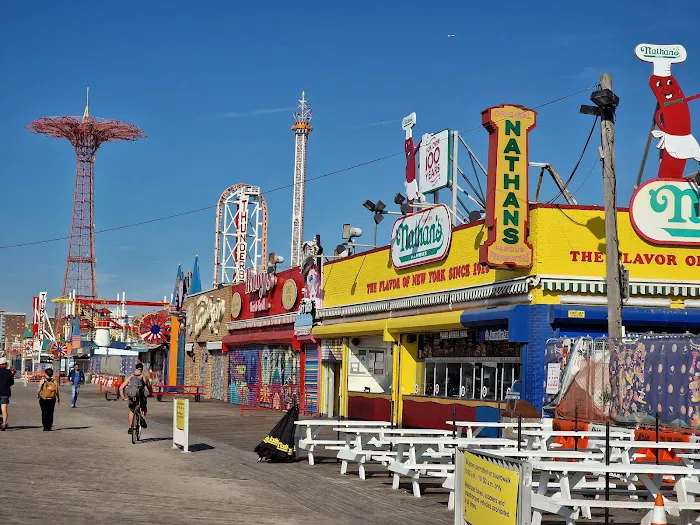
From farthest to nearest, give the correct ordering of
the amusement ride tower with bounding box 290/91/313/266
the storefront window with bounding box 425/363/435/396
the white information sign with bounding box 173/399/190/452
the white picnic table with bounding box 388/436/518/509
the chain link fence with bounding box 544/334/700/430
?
the amusement ride tower with bounding box 290/91/313/266
the storefront window with bounding box 425/363/435/396
the white information sign with bounding box 173/399/190/452
the chain link fence with bounding box 544/334/700/430
the white picnic table with bounding box 388/436/518/509

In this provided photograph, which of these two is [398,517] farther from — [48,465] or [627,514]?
[48,465]

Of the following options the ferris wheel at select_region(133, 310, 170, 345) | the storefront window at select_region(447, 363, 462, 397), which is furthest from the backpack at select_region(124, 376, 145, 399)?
the ferris wheel at select_region(133, 310, 170, 345)

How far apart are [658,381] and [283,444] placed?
21.9ft

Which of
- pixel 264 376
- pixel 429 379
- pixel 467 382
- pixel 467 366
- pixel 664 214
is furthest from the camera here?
pixel 264 376

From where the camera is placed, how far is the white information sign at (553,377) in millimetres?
21453

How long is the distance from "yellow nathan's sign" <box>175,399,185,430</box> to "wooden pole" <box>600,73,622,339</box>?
27.2ft

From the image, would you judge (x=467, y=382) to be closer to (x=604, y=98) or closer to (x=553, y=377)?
(x=553, y=377)

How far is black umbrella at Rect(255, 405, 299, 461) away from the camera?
18.3m

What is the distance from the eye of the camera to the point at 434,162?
1131 inches

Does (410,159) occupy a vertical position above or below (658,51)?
below

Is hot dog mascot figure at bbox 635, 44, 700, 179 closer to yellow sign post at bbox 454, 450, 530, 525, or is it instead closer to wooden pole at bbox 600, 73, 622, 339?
wooden pole at bbox 600, 73, 622, 339

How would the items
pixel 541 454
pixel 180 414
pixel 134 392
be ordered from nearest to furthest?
pixel 541 454 → pixel 180 414 → pixel 134 392

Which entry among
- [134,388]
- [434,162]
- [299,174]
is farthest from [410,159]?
[299,174]

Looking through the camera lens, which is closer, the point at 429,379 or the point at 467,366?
the point at 467,366
